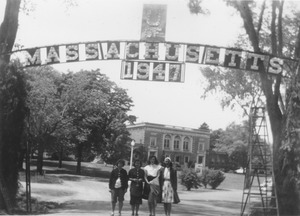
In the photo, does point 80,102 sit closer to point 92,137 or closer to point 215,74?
point 92,137

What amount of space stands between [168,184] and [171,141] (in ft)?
220

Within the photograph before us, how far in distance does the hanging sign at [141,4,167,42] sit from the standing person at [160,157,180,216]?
3.44 m

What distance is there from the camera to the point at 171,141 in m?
77.8

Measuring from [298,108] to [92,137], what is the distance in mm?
32470

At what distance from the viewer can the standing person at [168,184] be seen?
429 inches

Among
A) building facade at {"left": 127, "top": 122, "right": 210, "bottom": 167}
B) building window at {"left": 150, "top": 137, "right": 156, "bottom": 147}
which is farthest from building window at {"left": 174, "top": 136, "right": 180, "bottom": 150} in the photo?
building window at {"left": 150, "top": 137, "right": 156, "bottom": 147}

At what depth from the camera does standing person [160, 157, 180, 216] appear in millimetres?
10898

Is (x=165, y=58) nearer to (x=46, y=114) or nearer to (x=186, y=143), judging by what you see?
(x=46, y=114)

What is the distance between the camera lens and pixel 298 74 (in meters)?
11.8

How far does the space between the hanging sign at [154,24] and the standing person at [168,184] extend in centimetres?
344

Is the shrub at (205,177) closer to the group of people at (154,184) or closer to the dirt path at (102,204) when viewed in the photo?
the dirt path at (102,204)

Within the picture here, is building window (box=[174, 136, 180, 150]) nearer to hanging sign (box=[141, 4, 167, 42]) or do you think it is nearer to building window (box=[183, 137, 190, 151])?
building window (box=[183, 137, 190, 151])

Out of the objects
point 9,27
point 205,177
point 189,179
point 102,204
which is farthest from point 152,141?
point 9,27

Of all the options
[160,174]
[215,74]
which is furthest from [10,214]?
[215,74]
